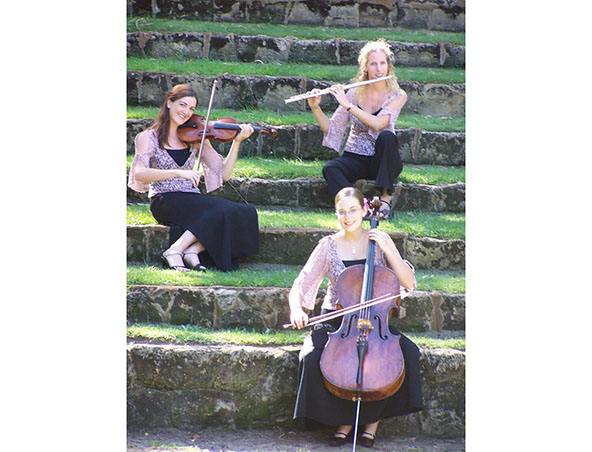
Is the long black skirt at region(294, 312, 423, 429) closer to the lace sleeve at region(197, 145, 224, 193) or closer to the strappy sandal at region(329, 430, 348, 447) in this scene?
the strappy sandal at region(329, 430, 348, 447)

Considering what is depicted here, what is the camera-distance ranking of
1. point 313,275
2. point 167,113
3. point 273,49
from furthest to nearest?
point 273,49, point 167,113, point 313,275

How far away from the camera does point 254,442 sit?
9.62 ft

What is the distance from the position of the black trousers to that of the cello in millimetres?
1195

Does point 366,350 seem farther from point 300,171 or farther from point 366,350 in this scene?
point 300,171

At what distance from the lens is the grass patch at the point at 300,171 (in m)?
4.31

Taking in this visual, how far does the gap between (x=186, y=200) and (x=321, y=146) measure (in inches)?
46.4

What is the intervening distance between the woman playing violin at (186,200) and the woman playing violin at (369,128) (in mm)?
555

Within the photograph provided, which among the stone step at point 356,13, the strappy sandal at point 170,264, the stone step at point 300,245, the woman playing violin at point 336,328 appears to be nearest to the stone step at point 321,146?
the stone step at point 300,245

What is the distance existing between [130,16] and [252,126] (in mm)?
2543

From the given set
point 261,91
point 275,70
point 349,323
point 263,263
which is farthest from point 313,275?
point 275,70

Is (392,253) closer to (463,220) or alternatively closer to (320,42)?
(463,220)

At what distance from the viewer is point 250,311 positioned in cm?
335
